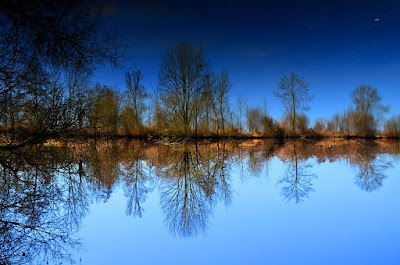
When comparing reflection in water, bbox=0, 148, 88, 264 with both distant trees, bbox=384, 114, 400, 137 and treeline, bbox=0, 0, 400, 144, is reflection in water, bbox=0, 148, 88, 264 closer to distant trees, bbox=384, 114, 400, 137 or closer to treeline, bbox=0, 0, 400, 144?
treeline, bbox=0, 0, 400, 144

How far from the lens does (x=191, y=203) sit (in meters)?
3.07

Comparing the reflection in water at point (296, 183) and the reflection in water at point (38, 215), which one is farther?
the reflection in water at point (296, 183)

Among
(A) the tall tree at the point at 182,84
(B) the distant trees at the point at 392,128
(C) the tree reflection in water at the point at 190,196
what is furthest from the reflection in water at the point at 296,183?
(B) the distant trees at the point at 392,128

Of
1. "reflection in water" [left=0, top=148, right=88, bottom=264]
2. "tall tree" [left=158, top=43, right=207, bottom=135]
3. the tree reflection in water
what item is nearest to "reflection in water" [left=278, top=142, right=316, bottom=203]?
the tree reflection in water

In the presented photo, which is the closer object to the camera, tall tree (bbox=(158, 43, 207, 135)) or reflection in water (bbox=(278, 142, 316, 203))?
reflection in water (bbox=(278, 142, 316, 203))

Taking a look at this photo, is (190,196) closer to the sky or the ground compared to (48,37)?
closer to the ground

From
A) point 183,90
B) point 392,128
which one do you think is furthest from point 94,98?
point 392,128

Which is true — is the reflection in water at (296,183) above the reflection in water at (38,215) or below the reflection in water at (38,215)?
below

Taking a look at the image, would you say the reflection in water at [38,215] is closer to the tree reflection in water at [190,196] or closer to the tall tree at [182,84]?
the tree reflection in water at [190,196]

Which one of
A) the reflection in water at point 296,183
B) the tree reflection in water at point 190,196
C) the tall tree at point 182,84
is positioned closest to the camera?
the tree reflection in water at point 190,196

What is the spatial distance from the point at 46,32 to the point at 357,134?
27.6m

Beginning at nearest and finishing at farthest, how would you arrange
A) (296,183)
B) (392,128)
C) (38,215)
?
1. (38,215)
2. (296,183)
3. (392,128)

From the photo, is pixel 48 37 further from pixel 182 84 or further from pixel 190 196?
pixel 182 84

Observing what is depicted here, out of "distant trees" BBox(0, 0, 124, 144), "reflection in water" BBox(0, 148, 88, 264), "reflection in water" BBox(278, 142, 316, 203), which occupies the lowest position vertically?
"reflection in water" BBox(278, 142, 316, 203)
